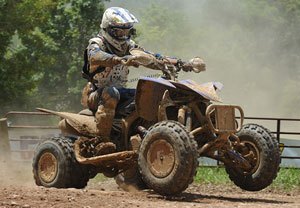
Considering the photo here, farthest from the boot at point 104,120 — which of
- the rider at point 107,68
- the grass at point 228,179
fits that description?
the grass at point 228,179

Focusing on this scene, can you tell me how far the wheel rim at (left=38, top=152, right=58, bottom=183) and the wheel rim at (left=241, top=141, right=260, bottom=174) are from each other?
232 cm

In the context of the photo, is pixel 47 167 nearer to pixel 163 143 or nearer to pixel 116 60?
pixel 116 60

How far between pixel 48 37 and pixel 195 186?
32.4 meters

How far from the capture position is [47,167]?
991 cm

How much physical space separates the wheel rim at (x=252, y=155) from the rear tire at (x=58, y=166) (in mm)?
1947

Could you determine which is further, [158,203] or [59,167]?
[59,167]

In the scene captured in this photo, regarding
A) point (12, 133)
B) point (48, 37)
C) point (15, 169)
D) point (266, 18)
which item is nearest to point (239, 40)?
point (266, 18)

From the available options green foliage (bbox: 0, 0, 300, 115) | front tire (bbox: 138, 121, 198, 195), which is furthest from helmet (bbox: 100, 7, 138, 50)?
green foliage (bbox: 0, 0, 300, 115)

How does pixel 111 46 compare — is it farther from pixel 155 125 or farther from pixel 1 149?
pixel 1 149

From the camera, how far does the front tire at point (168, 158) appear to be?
8.22 metres

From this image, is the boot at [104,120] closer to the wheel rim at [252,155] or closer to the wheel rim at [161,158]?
the wheel rim at [161,158]

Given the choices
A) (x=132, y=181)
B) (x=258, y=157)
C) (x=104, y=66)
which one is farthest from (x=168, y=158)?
(x=132, y=181)

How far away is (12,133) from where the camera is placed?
59.9 ft

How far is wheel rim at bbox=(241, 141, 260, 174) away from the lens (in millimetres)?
9391
